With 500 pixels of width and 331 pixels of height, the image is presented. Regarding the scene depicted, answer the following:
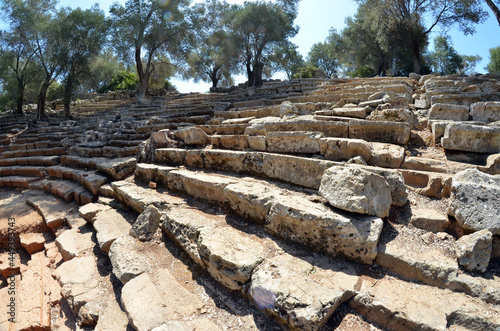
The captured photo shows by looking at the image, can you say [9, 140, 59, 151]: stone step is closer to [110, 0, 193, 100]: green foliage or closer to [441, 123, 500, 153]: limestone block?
[110, 0, 193, 100]: green foliage

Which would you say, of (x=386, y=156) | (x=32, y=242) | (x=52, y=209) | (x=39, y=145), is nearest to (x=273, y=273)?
(x=386, y=156)

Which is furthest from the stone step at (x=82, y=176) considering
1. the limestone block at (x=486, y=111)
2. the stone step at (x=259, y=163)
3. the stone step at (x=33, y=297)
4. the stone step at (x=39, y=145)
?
the limestone block at (x=486, y=111)

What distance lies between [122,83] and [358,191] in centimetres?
2517

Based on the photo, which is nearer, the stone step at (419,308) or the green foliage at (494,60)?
the stone step at (419,308)

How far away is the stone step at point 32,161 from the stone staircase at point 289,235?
2902 millimetres

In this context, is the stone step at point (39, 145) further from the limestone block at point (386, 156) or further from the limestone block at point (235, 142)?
the limestone block at point (386, 156)

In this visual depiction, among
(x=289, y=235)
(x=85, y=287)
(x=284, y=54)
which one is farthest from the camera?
(x=284, y=54)

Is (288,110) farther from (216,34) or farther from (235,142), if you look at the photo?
(216,34)

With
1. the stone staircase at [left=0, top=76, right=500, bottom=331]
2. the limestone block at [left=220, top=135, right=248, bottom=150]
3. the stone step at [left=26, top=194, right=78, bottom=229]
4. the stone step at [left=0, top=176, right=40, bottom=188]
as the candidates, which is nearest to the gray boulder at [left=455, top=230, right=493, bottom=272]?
the stone staircase at [left=0, top=76, right=500, bottom=331]

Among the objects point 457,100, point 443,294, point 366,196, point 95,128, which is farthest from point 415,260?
point 95,128

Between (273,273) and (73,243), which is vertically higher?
(273,273)

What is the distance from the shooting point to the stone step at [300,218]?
227 centimetres

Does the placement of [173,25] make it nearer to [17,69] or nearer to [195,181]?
[17,69]

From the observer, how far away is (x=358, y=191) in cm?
236
